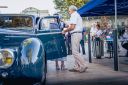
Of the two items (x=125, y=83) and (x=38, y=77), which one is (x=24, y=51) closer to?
(x=38, y=77)

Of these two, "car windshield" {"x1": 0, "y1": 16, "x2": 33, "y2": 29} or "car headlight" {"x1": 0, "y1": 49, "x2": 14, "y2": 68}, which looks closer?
"car headlight" {"x1": 0, "y1": 49, "x2": 14, "y2": 68}

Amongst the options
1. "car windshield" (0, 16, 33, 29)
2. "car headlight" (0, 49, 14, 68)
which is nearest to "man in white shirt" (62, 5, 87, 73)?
"car windshield" (0, 16, 33, 29)

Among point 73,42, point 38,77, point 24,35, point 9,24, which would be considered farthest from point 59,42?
point 38,77

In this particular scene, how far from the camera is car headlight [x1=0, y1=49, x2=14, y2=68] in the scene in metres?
4.68

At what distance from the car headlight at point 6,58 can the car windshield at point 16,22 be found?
303 cm

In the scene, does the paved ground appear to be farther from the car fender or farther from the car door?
the car fender

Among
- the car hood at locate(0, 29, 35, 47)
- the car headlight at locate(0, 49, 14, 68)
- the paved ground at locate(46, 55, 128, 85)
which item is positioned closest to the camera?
the car headlight at locate(0, 49, 14, 68)

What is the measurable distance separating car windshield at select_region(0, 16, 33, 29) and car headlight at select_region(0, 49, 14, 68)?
9.94 ft

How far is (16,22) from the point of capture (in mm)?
8180

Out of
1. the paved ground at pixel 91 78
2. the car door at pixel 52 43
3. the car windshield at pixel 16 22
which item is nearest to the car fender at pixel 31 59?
the car door at pixel 52 43

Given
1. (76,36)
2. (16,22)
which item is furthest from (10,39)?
(76,36)

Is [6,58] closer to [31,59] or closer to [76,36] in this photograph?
[31,59]

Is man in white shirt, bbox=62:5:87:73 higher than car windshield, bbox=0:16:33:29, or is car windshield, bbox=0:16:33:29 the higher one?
car windshield, bbox=0:16:33:29

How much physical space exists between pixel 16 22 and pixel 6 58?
3528 mm
